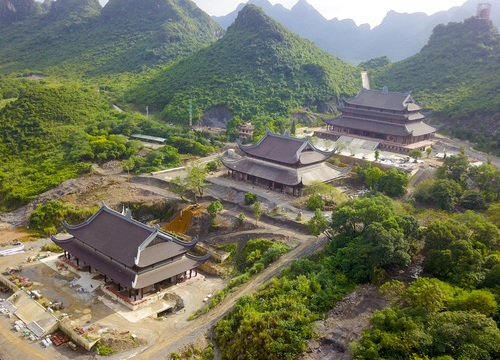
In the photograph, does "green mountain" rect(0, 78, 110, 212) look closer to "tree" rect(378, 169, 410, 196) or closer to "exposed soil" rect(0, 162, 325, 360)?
"exposed soil" rect(0, 162, 325, 360)

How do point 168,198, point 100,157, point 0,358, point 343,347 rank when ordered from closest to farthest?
1. point 343,347
2. point 0,358
3. point 168,198
4. point 100,157

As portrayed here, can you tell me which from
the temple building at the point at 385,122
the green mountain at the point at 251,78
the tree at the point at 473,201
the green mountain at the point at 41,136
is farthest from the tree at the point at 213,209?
the green mountain at the point at 251,78

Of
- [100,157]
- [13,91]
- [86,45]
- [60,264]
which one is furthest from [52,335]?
[86,45]

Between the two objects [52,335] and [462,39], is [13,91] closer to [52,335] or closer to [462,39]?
[52,335]

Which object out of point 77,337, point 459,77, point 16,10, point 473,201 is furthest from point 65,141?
point 16,10

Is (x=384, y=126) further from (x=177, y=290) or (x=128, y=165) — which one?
(x=177, y=290)
